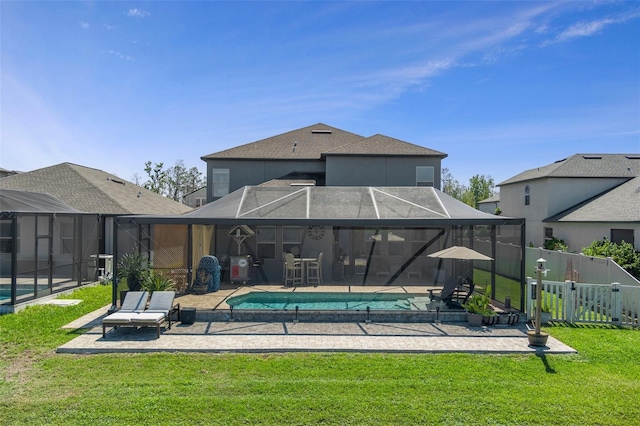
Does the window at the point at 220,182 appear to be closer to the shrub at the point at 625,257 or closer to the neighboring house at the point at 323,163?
the neighboring house at the point at 323,163

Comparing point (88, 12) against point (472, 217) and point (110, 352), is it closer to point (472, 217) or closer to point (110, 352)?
point (110, 352)

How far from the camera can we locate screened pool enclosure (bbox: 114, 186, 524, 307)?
36.9ft

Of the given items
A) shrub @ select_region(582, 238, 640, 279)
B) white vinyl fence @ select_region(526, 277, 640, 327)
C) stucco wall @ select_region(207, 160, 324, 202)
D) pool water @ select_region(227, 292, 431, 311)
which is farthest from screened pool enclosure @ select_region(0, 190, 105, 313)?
shrub @ select_region(582, 238, 640, 279)

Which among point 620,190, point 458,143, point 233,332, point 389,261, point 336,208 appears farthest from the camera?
point 458,143

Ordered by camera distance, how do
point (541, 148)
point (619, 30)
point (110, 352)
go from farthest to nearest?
point (541, 148) → point (619, 30) → point (110, 352)

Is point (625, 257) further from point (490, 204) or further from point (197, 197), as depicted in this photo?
point (197, 197)

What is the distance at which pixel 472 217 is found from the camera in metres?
11.5

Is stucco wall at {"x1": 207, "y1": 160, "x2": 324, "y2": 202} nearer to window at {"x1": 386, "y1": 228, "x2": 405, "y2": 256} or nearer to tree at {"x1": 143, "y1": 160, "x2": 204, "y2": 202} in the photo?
window at {"x1": 386, "y1": 228, "x2": 405, "y2": 256}

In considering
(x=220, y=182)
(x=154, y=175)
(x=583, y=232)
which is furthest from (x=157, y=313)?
(x=154, y=175)

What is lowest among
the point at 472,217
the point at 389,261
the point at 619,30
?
the point at 389,261

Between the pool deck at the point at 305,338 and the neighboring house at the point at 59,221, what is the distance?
3.26 metres

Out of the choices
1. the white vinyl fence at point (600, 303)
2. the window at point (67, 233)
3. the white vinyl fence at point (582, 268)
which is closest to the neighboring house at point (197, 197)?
the window at point (67, 233)

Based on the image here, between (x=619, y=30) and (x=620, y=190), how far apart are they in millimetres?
11085

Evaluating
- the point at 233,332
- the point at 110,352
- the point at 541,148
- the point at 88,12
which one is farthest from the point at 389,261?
the point at 541,148
